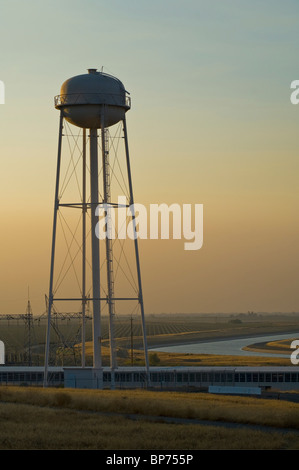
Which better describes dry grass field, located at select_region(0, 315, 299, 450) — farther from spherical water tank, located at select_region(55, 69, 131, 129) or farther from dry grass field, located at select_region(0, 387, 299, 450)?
spherical water tank, located at select_region(55, 69, 131, 129)

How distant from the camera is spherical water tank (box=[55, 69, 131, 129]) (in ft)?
188

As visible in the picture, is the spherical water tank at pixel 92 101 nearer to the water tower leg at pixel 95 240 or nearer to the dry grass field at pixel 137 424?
the water tower leg at pixel 95 240

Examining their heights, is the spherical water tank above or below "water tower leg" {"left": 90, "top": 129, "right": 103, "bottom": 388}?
above

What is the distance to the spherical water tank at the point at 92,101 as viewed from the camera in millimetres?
57188

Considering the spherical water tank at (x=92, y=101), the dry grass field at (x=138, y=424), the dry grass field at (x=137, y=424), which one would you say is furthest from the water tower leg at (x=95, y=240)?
the dry grass field at (x=137, y=424)

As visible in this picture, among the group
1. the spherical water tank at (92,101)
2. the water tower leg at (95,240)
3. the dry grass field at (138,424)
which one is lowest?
the dry grass field at (138,424)

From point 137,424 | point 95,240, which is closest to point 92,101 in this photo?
point 95,240

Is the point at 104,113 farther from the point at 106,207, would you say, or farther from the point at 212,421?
the point at 212,421

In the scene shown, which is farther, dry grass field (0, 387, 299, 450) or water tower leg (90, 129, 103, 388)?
water tower leg (90, 129, 103, 388)

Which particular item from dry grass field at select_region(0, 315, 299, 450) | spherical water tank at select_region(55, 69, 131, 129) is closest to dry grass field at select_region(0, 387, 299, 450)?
dry grass field at select_region(0, 315, 299, 450)

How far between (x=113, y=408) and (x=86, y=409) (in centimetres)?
147

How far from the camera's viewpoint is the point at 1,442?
94.7ft

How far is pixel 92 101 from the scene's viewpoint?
57031mm
